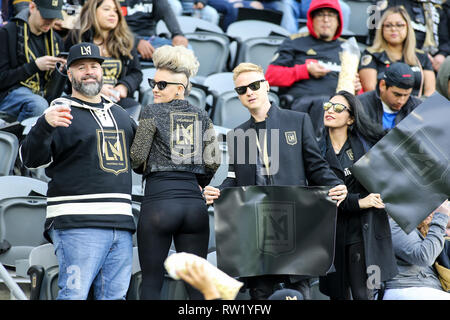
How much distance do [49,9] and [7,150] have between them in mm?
1287

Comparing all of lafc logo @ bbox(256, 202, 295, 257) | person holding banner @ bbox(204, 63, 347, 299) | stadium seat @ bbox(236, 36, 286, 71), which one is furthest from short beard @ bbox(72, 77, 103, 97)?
stadium seat @ bbox(236, 36, 286, 71)

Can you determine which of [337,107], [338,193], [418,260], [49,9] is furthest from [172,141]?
[49,9]

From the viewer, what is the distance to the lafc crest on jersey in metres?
5.09

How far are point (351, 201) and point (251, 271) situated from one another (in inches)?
34.4

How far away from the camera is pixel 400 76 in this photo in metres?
6.75

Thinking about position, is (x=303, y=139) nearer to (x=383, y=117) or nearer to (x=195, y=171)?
(x=195, y=171)

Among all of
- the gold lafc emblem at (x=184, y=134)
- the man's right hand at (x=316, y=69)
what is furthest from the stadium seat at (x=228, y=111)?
the gold lafc emblem at (x=184, y=134)

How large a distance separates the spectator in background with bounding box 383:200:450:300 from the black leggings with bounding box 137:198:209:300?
1.55 meters

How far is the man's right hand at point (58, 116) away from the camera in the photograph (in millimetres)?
4797

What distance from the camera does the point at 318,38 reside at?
8.11 metres

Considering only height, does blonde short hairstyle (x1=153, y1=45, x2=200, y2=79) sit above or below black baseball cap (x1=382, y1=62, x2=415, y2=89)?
above

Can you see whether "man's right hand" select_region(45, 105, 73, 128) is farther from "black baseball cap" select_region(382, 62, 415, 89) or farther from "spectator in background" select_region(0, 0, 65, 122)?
"black baseball cap" select_region(382, 62, 415, 89)

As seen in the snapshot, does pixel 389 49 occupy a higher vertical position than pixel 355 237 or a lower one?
higher

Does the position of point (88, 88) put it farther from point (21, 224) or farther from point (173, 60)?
point (21, 224)
